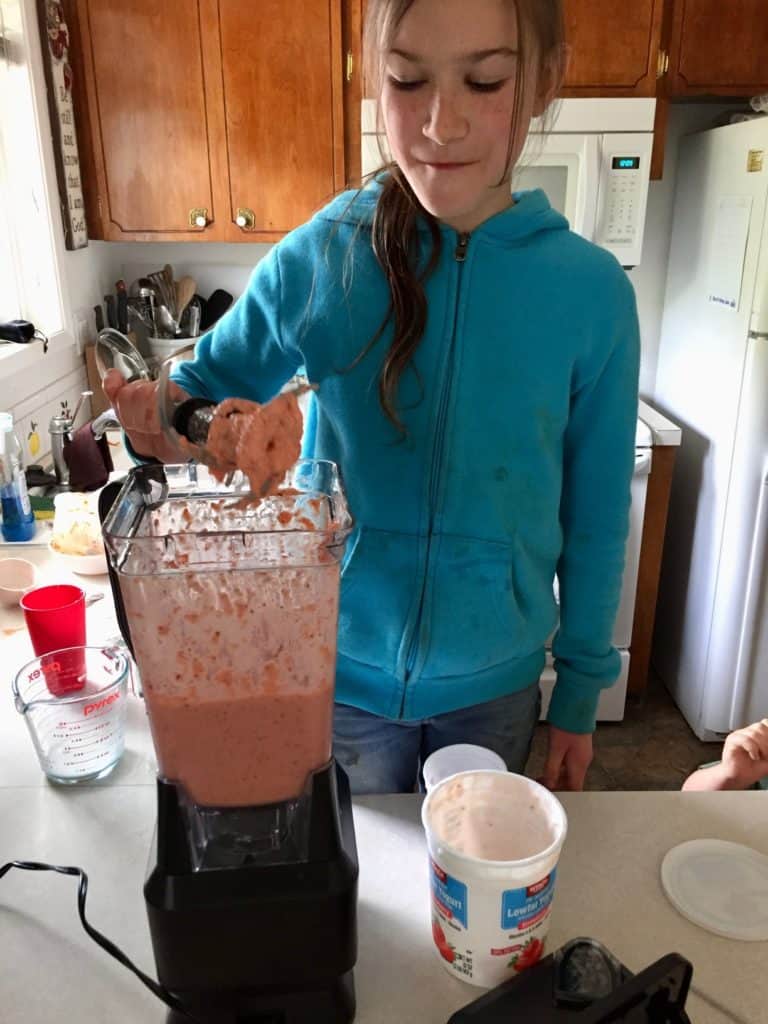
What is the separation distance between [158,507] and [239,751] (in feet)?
0.66

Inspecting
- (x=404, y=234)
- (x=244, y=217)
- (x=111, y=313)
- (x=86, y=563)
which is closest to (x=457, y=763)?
(x=404, y=234)

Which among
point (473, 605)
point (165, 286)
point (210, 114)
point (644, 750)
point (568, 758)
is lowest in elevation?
point (644, 750)

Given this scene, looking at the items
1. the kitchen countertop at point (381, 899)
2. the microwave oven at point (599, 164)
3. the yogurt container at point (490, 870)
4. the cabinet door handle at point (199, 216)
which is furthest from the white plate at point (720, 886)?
the cabinet door handle at point (199, 216)

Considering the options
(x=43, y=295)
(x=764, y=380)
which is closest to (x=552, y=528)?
(x=764, y=380)

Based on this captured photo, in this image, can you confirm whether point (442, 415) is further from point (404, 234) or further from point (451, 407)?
point (404, 234)

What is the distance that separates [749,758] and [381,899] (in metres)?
0.68

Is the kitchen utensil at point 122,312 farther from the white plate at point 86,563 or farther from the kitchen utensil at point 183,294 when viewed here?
Answer: the white plate at point 86,563

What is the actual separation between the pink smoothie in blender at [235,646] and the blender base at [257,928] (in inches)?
1.5

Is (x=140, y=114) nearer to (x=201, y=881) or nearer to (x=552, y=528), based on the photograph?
(x=552, y=528)

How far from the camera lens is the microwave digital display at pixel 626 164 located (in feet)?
6.72

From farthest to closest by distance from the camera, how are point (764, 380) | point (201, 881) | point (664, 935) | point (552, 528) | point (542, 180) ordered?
1. point (542, 180)
2. point (764, 380)
3. point (552, 528)
4. point (664, 935)
5. point (201, 881)

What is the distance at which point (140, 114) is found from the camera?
2.16m

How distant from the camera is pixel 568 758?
986 millimetres

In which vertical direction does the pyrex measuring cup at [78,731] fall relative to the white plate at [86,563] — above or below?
above
